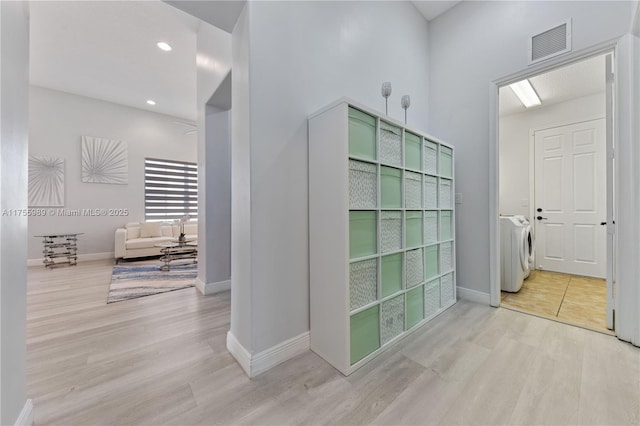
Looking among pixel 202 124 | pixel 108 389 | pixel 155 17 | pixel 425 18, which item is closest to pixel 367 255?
pixel 108 389

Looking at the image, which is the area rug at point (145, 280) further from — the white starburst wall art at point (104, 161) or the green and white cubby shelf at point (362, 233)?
the green and white cubby shelf at point (362, 233)

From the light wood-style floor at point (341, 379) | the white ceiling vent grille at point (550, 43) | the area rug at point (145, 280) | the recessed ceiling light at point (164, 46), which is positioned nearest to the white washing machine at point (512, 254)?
the light wood-style floor at point (341, 379)

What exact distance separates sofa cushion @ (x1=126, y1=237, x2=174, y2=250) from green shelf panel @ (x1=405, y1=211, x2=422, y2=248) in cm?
504

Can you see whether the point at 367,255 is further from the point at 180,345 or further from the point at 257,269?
the point at 180,345

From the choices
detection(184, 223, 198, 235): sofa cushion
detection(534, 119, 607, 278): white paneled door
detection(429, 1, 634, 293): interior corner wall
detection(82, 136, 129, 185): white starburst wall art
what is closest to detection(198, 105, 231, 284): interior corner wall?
detection(429, 1, 634, 293): interior corner wall

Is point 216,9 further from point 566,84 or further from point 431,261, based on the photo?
point 566,84

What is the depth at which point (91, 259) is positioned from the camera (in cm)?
509

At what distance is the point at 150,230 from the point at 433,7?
20.8 feet

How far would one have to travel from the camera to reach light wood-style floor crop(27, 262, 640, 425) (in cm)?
119

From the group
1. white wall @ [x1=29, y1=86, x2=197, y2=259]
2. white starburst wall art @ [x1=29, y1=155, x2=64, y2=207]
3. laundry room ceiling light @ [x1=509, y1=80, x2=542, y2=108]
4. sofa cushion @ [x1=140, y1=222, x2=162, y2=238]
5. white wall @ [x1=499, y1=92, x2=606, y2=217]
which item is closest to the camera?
laundry room ceiling light @ [x1=509, y1=80, x2=542, y2=108]

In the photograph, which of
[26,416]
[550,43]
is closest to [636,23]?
[550,43]

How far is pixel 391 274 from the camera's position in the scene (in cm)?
182

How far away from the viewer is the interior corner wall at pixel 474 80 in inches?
93.3

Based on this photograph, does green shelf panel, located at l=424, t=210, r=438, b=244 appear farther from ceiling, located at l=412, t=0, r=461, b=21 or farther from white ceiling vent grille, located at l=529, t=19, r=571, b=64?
ceiling, located at l=412, t=0, r=461, b=21
